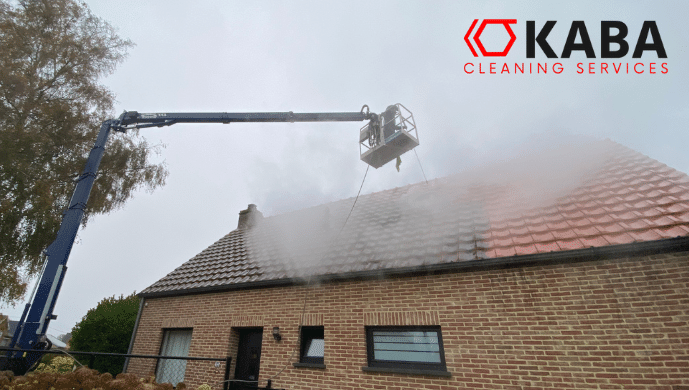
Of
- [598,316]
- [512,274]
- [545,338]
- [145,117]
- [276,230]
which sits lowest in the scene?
[545,338]

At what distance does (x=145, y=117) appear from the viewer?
8734 millimetres

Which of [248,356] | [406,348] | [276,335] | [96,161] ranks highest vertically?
[96,161]

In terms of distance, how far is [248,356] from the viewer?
22.4 ft

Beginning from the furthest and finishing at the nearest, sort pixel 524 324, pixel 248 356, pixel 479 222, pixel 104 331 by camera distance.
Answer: pixel 104 331, pixel 248 356, pixel 479 222, pixel 524 324

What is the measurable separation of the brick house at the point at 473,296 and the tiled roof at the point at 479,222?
0.04m

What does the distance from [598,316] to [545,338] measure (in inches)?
28.1

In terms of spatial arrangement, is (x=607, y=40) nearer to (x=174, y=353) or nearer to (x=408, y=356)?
(x=408, y=356)

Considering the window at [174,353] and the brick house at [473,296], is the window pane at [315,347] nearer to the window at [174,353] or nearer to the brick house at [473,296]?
the brick house at [473,296]

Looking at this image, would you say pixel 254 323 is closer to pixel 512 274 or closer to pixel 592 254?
pixel 512 274

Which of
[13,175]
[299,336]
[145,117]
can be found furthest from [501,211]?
[13,175]

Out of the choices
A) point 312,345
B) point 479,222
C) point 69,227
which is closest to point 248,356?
point 312,345

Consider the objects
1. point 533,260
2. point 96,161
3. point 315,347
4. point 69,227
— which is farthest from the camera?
point 96,161

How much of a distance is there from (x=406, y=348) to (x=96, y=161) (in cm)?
840

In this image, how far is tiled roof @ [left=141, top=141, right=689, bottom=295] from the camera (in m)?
4.60
